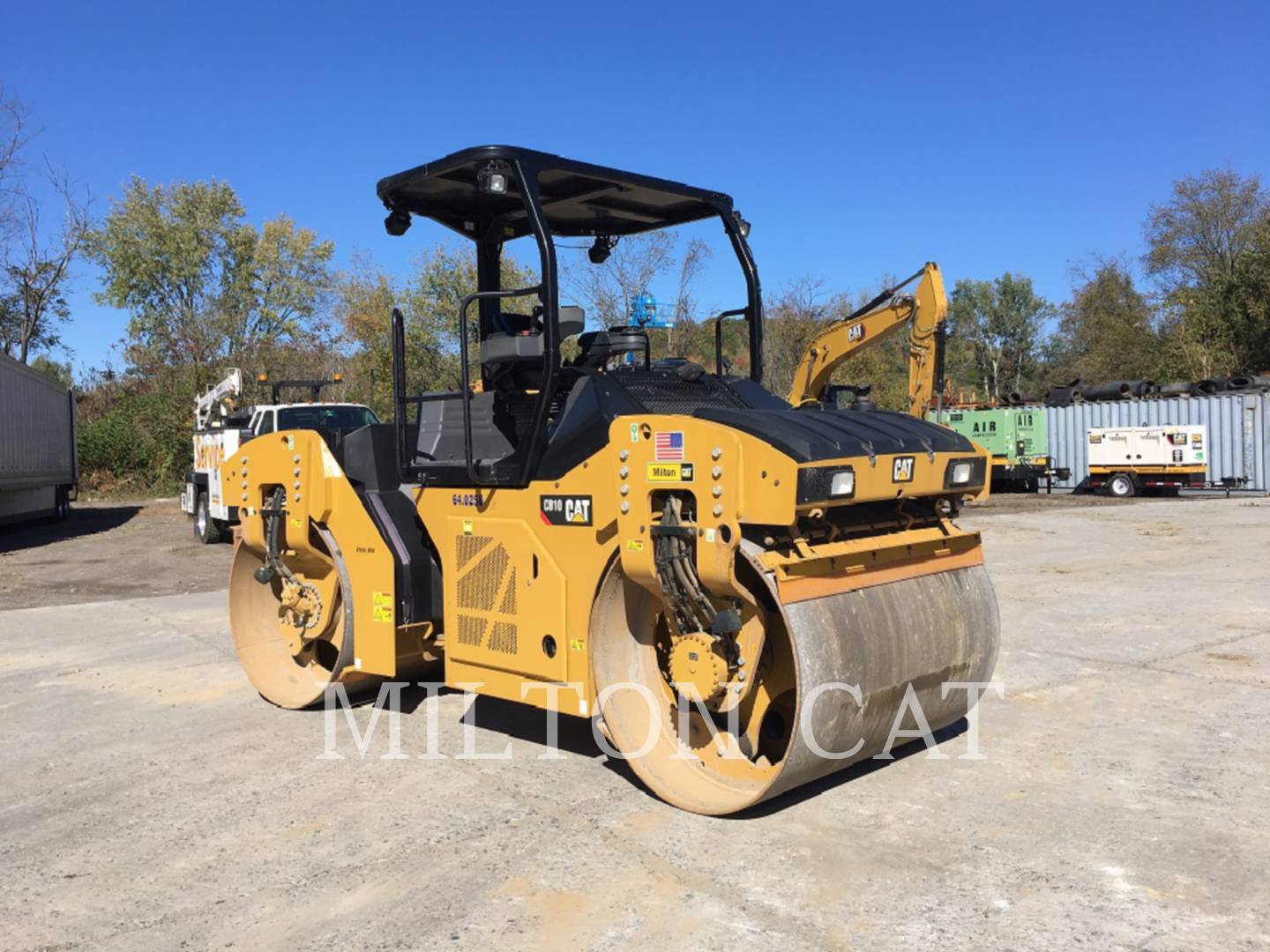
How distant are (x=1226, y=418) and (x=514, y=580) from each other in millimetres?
28012

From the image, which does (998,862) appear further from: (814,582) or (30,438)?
(30,438)

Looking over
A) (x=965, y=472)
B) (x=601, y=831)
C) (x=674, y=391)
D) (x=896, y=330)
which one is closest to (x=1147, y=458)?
(x=896, y=330)

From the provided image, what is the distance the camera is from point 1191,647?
7.41 metres

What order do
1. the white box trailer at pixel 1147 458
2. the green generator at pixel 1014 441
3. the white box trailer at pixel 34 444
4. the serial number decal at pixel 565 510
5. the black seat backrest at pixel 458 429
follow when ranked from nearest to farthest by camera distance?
the serial number decal at pixel 565 510
the black seat backrest at pixel 458 429
the white box trailer at pixel 34 444
the white box trailer at pixel 1147 458
the green generator at pixel 1014 441

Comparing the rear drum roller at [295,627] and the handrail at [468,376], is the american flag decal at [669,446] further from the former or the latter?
the rear drum roller at [295,627]

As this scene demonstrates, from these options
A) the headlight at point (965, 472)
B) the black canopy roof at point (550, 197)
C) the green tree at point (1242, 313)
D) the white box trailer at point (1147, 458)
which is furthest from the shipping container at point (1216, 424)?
the headlight at point (965, 472)

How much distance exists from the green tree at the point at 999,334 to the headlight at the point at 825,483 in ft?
190

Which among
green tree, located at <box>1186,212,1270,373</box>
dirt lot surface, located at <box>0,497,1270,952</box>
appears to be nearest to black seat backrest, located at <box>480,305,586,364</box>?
dirt lot surface, located at <box>0,497,1270,952</box>

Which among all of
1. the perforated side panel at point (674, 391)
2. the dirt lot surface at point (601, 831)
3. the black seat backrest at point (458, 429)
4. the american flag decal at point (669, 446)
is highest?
the perforated side panel at point (674, 391)

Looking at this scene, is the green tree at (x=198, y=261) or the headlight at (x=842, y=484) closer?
the headlight at (x=842, y=484)

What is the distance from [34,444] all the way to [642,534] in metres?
20.1

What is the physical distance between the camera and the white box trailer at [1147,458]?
25516 mm

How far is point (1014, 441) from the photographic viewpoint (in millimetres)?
29234

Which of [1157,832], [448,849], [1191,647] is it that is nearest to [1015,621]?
[1191,647]
